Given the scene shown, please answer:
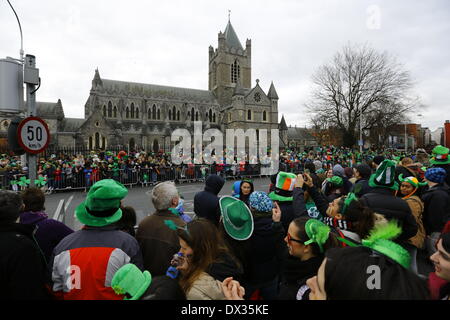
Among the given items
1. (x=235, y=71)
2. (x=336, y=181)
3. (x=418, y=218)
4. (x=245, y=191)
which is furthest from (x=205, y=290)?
(x=235, y=71)

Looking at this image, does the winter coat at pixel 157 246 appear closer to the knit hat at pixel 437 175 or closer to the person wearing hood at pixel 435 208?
the person wearing hood at pixel 435 208

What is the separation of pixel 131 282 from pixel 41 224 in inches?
81.2

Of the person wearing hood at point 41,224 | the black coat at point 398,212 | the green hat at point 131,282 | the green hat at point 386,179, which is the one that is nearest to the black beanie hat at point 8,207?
the person wearing hood at point 41,224

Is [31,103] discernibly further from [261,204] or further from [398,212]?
[398,212]

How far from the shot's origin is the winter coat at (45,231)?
2624 millimetres

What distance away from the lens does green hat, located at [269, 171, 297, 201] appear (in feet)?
11.8

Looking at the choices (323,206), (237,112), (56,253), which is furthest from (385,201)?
(237,112)

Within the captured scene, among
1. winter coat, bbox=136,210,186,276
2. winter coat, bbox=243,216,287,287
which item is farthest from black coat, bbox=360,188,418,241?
winter coat, bbox=136,210,186,276

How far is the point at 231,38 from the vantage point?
61000mm

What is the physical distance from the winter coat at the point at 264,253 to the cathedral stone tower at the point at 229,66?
56559mm

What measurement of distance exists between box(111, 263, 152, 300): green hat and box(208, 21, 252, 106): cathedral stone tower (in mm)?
57920
